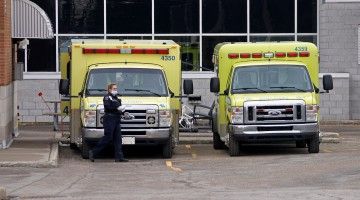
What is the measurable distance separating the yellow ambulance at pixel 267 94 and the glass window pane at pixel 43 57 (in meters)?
11.2

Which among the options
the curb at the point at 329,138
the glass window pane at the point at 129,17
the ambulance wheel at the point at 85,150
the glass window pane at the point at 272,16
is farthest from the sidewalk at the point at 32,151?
the glass window pane at the point at 272,16

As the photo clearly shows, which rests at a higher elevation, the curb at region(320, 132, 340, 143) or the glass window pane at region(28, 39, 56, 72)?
the glass window pane at region(28, 39, 56, 72)

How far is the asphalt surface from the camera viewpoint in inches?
688

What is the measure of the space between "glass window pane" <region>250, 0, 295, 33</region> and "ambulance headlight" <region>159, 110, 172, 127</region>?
13.7 meters

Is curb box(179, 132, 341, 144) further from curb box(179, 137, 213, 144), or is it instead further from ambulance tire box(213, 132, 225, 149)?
ambulance tire box(213, 132, 225, 149)

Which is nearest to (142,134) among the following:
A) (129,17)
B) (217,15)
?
(129,17)

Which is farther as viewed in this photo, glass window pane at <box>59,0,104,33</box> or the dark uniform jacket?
glass window pane at <box>59,0,104,33</box>

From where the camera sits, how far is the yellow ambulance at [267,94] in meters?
24.8

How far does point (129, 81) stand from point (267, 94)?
311cm

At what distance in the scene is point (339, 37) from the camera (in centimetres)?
3756

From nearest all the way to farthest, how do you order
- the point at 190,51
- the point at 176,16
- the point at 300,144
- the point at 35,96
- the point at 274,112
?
the point at 274,112 < the point at 300,144 < the point at 35,96 < the point at 176,16 < the point at 190,51

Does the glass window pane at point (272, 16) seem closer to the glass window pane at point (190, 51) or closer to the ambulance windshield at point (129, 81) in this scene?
the glass window pane at point (190, 51)

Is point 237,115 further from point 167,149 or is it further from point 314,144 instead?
point 314,144

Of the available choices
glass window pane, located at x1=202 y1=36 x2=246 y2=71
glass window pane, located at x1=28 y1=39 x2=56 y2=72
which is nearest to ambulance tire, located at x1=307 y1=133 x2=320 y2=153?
glass window pane, located at x1=202 y1=36 x2=246 y2=71
